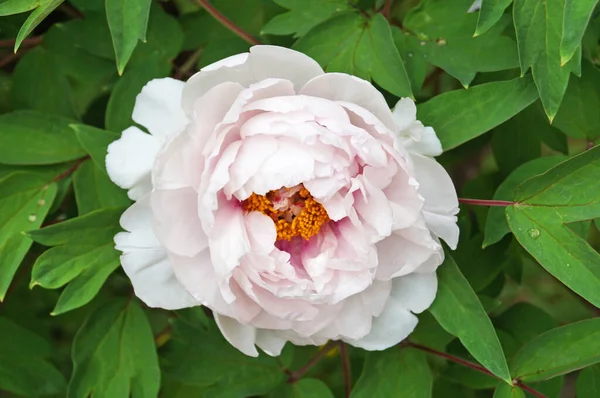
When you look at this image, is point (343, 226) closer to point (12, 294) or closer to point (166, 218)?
point (166, 218)

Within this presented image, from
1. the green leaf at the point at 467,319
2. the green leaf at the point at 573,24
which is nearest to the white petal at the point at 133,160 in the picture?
the green leaf at the point at 467,319

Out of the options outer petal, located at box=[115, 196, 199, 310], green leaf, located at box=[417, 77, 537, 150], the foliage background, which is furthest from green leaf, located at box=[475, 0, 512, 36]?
outer petal, located at box=[115, 196, 199, 310]

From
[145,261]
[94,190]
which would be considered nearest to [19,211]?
[94,190]


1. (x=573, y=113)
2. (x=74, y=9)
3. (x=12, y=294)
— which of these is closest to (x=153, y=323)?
(x=12, y=294)

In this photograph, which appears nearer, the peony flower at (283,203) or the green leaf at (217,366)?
the peony flower at (283,203)

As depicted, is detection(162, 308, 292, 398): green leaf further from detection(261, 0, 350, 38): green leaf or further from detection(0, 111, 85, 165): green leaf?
detection(261, 0, 350, 38): green leaf

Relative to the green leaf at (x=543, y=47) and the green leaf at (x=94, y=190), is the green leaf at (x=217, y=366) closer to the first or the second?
the green leaf at (x=94, y=190)

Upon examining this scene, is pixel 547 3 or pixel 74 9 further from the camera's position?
pixel 74 9
